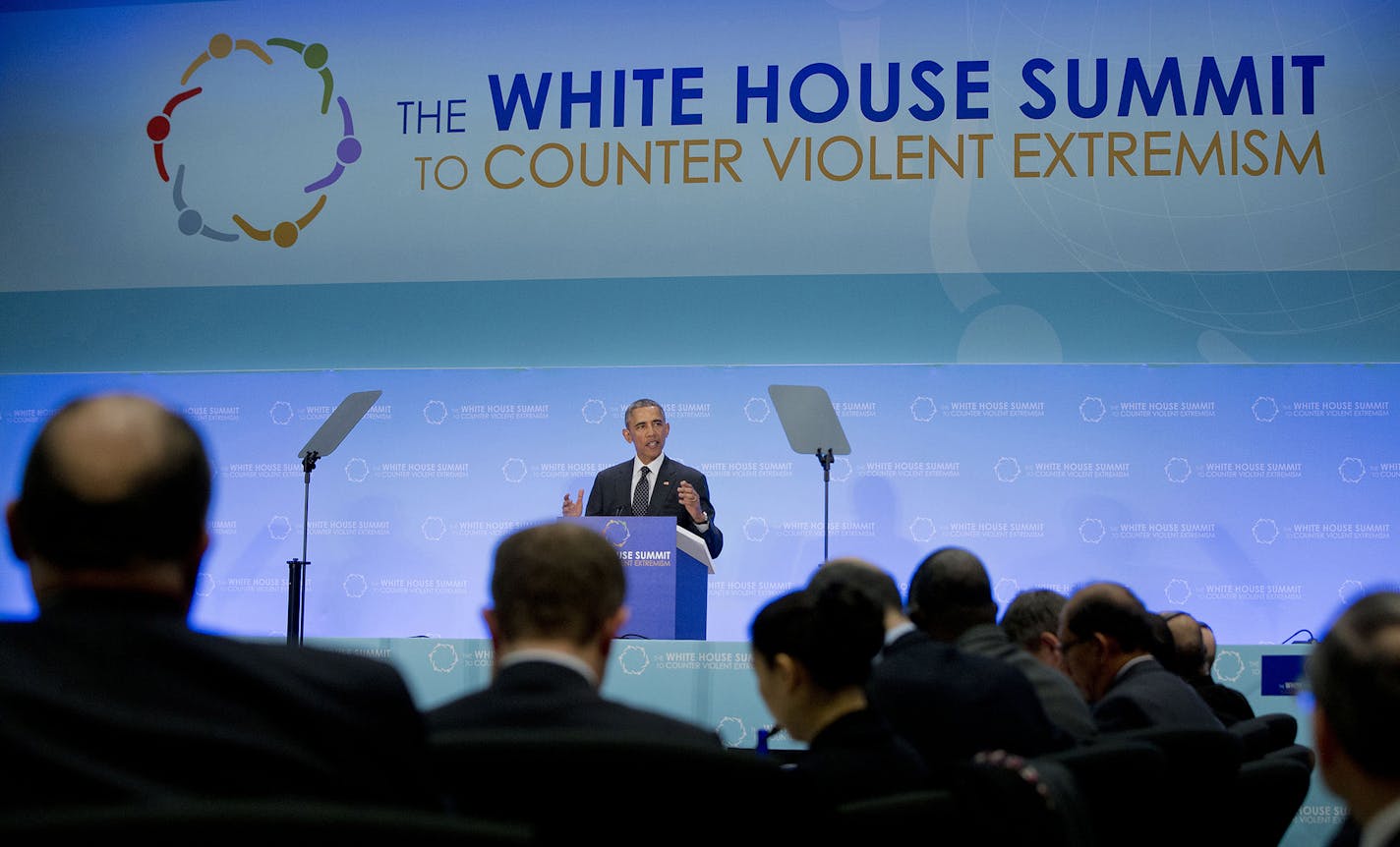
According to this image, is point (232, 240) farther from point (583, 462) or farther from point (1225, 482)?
point (1225, 482)

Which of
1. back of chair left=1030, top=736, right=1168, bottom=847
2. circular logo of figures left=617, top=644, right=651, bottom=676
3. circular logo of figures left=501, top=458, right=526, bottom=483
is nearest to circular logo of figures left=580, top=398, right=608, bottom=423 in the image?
circular logo of figures left=501, top=458, right=526, bottom=483

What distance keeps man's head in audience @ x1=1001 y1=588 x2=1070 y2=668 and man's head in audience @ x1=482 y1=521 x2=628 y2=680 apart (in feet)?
6.69

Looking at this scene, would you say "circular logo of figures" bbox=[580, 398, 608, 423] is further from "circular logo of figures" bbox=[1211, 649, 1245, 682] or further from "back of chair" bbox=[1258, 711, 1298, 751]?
"back of chair" bbox=[1258, 711, 1298, 751]

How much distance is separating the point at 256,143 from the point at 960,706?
6.93 metres

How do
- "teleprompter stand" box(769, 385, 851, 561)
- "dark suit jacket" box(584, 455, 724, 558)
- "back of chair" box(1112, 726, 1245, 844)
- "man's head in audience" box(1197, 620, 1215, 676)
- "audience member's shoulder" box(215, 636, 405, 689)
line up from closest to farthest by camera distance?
"audience member's shoulder" box(215, 636, 405, 689) → "back of chair" box(1112, 726, 1245, 844) → "man's head in audience" box(1197, 620, 1215, 676) → "teleprompter stand" box(769, 385, 851, 561) → "dark suit jacket" box(584, 455, 724, 558)

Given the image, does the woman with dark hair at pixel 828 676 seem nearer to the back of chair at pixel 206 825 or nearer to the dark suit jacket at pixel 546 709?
the dark suit jacket at pixel 546 709

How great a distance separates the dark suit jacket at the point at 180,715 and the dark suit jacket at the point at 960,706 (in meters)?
1.51

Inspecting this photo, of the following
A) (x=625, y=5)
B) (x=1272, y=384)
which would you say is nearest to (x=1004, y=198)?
(x=1272, y=384)

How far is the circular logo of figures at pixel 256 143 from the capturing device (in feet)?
27.2

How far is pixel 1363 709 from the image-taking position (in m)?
1.31

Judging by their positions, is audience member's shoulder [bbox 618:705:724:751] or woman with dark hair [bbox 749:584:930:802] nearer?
audience member's shoulder [bbox 618:705:724:751]

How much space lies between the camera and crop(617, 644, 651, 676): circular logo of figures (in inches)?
223

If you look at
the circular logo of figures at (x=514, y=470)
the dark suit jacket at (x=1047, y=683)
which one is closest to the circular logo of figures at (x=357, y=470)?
the circular logo of figures at (x=514, y=470)

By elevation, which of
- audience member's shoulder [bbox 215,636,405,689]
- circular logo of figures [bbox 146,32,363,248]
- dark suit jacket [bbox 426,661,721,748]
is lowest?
dark suit jacket [bbox 426,661,721,748]
